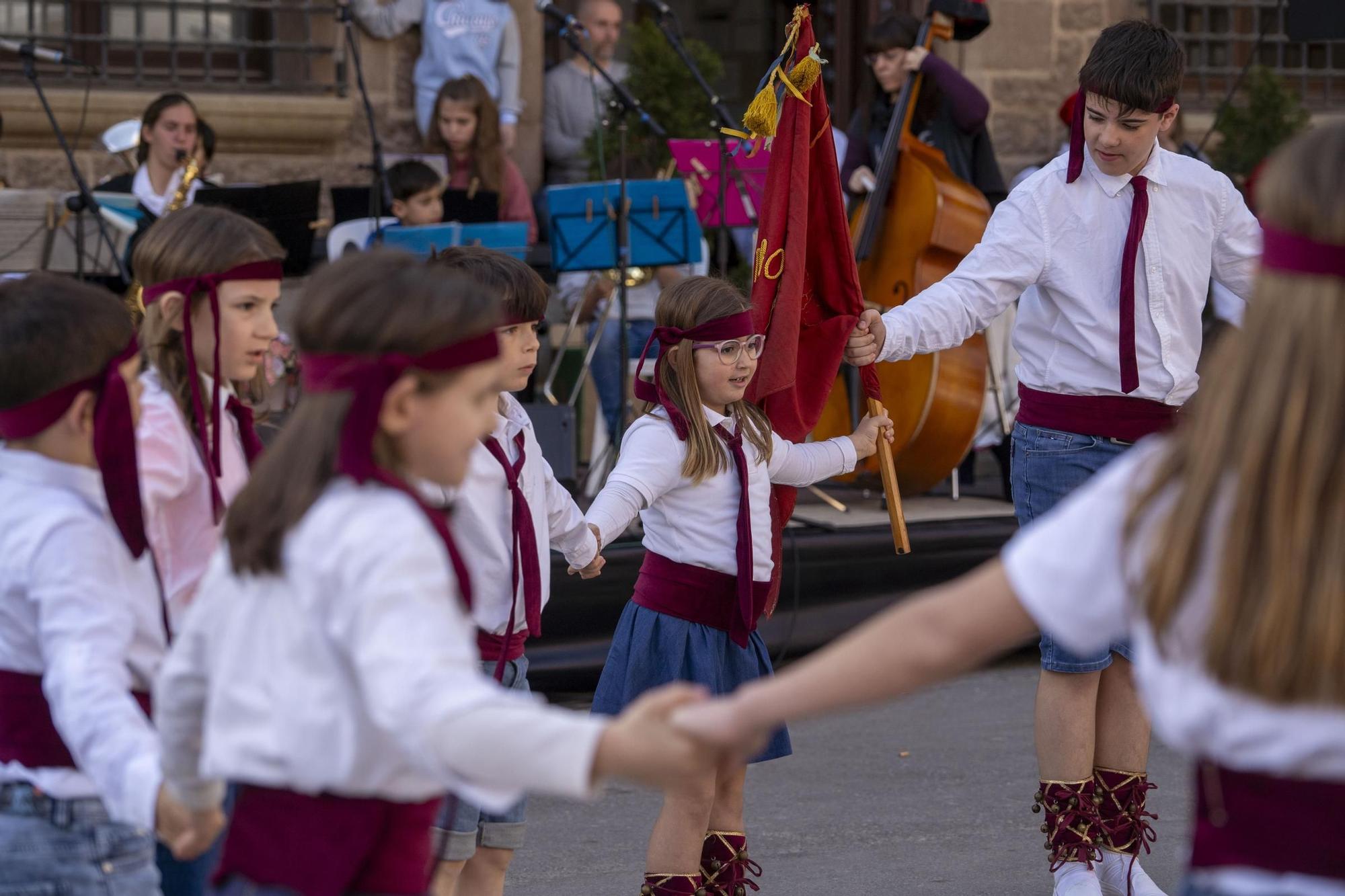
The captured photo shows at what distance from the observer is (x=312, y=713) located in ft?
6.21

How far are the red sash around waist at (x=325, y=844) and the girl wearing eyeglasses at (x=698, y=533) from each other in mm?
1666

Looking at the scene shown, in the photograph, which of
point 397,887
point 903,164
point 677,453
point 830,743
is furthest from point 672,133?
point 397,887

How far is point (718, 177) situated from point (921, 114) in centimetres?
94

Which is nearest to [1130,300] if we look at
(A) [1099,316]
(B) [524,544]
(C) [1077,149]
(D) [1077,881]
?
(A) [1099,316]

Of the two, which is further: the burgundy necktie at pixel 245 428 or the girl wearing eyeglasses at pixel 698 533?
the girl wearing eyeglasses at pixel 698 533

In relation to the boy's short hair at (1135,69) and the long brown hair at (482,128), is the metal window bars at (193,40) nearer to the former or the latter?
the long brown hair at (482,128)

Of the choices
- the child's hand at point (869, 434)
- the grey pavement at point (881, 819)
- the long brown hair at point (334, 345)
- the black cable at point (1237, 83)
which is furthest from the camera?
the black cable at point (1237, 83)

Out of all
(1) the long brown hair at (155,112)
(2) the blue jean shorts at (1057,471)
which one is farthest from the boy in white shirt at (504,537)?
(1) the long brown hair at (155,112)

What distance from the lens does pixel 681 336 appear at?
151 inches

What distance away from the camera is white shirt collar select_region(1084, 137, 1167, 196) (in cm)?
391

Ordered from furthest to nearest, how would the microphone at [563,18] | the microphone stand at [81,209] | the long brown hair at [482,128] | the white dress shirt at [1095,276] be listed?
1. the long brown hair at [482,128]
2. the microphone at [563,18]
3. the microphone stand at [81,209]
4. the white dress shirt at [1095,276]

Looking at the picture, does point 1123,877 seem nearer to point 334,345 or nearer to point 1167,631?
point 1167,631

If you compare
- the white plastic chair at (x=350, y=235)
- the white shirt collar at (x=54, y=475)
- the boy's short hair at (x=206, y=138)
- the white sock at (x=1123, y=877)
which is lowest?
the white sock at (x=1123, y=877)

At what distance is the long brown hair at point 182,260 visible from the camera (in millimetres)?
2814
